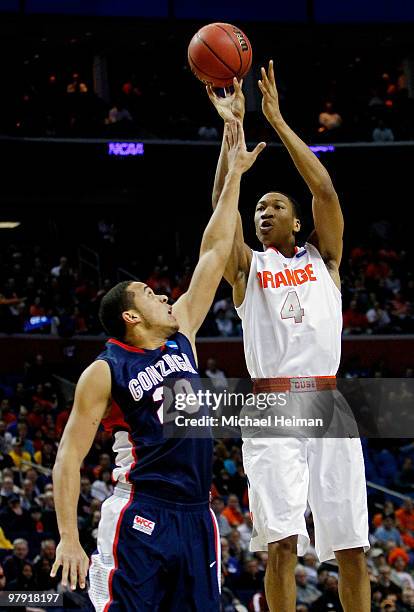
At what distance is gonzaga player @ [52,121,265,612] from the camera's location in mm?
4664

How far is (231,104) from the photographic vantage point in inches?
237

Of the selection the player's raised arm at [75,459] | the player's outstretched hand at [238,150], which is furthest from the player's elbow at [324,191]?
the player's raised arm at [75,459]

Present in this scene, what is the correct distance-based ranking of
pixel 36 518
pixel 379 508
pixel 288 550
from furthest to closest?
pixel 379 508 → pixel 36 518 → pixel 288 550

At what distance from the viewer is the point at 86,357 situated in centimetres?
1853

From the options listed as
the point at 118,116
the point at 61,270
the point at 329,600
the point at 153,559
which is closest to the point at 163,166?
the point at 118,116

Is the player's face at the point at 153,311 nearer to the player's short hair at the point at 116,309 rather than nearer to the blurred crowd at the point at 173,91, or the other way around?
the player's short hair at the point at 116,309

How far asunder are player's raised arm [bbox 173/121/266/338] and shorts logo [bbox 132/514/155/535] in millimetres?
1056

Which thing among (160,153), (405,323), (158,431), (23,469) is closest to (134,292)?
(158,431)

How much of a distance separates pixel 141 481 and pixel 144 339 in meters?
0.74

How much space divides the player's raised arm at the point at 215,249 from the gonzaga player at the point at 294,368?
0.28 metres

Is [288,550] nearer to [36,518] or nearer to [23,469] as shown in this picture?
[36,518]

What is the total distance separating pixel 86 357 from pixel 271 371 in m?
12.9

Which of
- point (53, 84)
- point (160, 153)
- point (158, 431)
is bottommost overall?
point (158, 431)

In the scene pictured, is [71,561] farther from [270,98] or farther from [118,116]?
[118,116]
